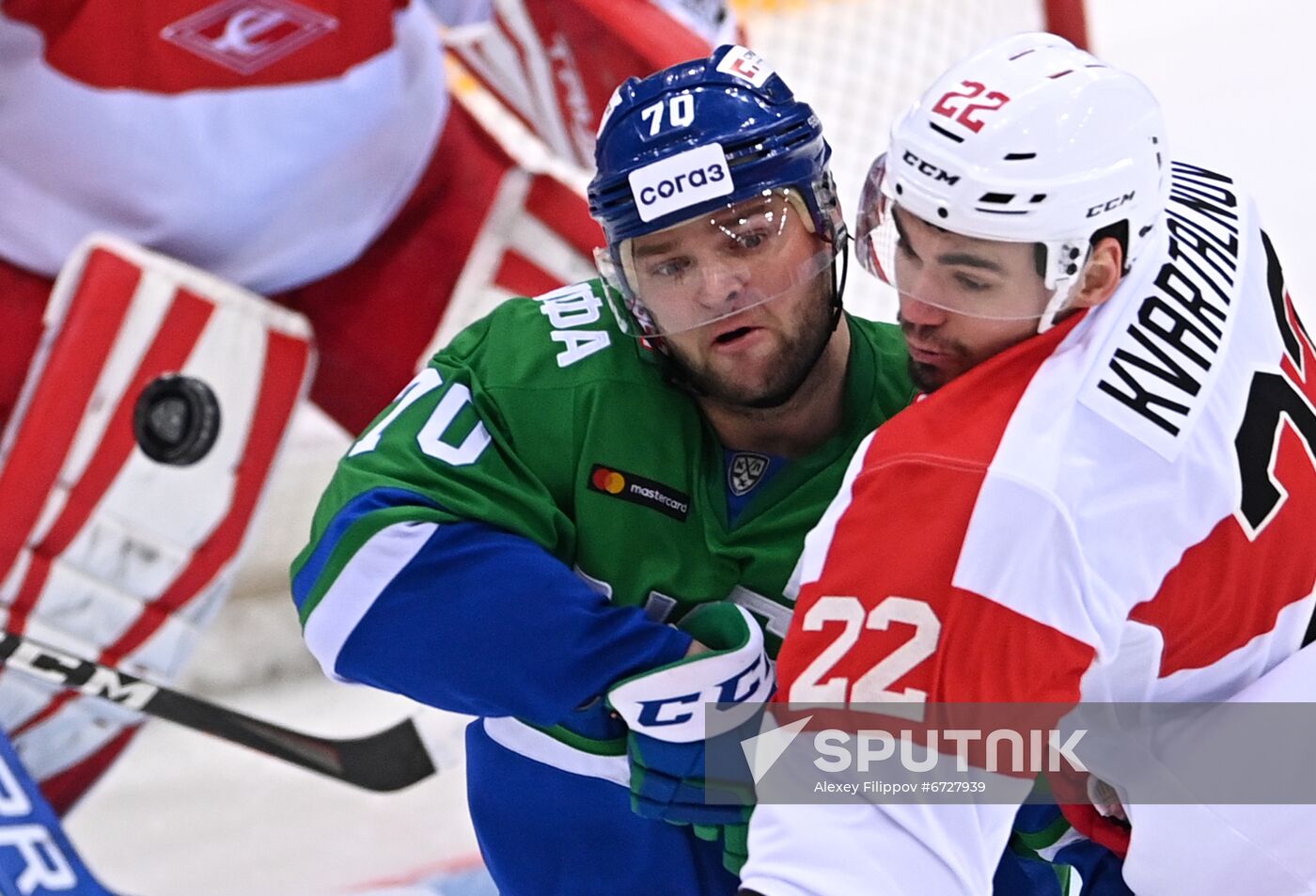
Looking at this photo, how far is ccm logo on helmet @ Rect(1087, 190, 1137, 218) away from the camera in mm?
1187

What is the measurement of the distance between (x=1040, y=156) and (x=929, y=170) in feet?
0.25

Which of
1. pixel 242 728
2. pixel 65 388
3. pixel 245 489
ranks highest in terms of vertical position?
pixel 65 388

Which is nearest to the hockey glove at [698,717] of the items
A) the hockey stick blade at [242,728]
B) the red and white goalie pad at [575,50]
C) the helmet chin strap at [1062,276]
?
the helmet chin strap at [1062,276]

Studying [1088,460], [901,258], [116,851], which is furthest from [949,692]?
[116,851]

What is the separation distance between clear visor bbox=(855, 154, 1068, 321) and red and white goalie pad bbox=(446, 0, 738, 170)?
865mm

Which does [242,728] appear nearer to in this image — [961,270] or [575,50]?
[575,50]

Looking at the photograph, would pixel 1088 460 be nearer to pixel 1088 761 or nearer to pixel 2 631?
pixel 1088 761

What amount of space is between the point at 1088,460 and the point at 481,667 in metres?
0.50

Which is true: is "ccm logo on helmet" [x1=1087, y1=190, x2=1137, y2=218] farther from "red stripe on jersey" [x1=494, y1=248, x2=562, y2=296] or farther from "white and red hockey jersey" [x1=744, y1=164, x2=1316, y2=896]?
"red stripe on jersey" [x1=494, y1=248, x2=562, y2=296]

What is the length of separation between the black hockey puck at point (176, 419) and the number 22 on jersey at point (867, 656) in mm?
1180

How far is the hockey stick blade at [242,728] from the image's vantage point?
2.09 meters

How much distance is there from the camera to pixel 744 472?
1.50 metres

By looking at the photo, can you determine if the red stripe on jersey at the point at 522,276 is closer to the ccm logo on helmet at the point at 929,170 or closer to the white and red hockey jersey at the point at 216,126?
the white and red hockey jersey at the point at 216,126

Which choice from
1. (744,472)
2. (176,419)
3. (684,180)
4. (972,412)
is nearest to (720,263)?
(684,180)
